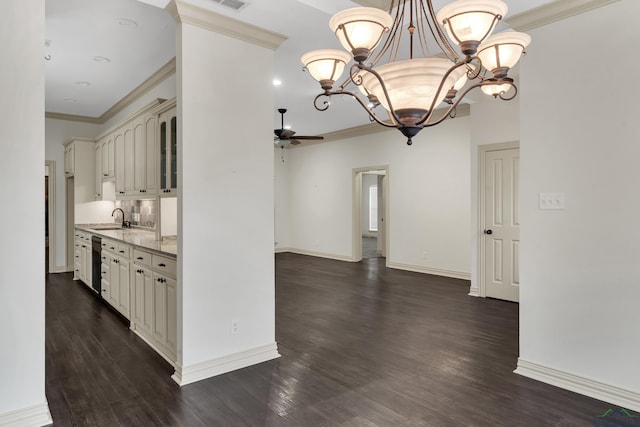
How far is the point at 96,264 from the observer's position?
545 centimetres

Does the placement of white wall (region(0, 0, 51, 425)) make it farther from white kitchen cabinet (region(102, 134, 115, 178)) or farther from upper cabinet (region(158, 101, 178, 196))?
white kitchen cabinet (region(102, 134, 115, 178))

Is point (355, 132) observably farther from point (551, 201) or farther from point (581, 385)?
point (581, 385)

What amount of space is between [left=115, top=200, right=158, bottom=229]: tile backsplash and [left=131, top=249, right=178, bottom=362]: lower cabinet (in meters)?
1.75

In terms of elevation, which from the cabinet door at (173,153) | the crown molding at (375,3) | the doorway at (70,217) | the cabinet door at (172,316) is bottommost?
the cabinet door at (172,316)

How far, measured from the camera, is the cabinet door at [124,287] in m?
4.27

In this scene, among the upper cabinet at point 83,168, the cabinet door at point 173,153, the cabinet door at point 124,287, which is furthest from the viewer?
the upper cabinet at point 83,168

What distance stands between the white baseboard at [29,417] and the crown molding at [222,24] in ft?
9.20

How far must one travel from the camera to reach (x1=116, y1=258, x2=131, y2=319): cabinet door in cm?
427

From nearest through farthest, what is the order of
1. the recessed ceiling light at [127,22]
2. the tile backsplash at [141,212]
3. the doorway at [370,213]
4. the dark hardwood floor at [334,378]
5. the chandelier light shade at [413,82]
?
1. the chandelier light shade at [413,82]
2. the dark hardwood floor at [334,378]
3. the recessed ceiling light at [127,22]
4. the tile backsplash at [141,212]
5. the doorway at [370,213]

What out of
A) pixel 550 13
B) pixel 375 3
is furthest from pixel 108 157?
pixel 550 13

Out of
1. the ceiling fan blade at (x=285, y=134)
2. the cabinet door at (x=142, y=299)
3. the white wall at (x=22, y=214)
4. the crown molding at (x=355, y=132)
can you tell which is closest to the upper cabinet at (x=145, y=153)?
the cabinet door at (x=142, y=299)

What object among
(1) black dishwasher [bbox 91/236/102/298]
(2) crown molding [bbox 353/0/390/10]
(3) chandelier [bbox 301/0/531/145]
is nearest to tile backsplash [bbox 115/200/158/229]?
(1) black dishwasher [bbox 91/236/102/298]

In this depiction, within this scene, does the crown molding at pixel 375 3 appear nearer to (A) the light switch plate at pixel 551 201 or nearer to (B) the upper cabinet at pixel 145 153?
(B) the upper cabinet at pixel 145 153

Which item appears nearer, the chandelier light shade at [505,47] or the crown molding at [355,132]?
the chandelier light shade at [505,47]
